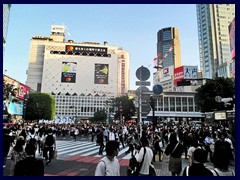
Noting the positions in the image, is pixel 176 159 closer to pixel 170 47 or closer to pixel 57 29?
pixel 57 29

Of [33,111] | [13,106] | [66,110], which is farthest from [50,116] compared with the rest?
[66,110]

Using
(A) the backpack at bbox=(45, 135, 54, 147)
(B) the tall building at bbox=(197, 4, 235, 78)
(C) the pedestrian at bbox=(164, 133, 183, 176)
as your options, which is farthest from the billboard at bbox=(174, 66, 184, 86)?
(C) the pedestrian at bbox=(164, 133, 183, 176)

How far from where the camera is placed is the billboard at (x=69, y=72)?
84750mm

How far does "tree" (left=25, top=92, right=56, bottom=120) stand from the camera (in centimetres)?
4300

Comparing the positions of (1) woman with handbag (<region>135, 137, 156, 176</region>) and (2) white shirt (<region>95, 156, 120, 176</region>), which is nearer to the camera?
(2) white shirt (<region>95, 156, 120, 176</region>)

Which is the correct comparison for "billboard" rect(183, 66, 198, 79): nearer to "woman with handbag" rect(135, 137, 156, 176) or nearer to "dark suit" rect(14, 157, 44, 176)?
"woman with handbag" rect(135, 137, 156, 176)

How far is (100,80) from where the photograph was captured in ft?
291

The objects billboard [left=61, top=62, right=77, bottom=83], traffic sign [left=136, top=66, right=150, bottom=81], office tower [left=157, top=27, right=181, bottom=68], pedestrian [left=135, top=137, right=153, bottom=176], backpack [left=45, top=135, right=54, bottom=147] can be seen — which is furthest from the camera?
office tower [left=157, top=27, right=181, bottom=68]

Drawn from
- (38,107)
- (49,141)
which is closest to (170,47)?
(38,107)

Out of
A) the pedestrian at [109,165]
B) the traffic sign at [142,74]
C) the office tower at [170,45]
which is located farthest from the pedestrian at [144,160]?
the office tower at [170,45]

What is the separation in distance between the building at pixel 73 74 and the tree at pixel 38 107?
127 feet

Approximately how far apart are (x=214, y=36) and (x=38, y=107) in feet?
238

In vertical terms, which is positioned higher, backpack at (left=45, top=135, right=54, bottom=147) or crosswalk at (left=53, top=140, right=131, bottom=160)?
backpack at (left=45, top=135, right=54, bottom=147)

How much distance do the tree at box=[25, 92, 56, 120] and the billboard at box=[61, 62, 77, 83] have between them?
123 ft
